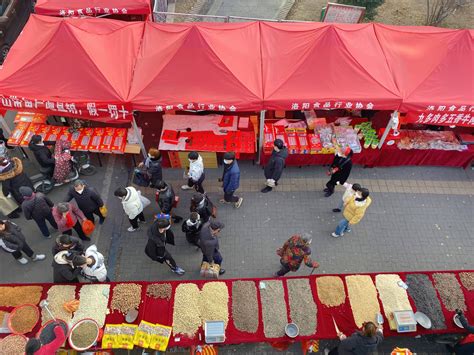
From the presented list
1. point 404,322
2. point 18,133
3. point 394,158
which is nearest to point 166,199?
point 18,133

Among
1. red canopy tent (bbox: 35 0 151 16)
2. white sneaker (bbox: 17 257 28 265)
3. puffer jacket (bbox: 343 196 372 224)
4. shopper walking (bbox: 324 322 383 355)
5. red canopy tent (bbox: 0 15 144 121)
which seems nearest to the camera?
shopper walking (bbox: 324 322 383 355)

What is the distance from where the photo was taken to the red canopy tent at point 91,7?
1063 cm

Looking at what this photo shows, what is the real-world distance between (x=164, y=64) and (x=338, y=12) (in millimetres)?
6752

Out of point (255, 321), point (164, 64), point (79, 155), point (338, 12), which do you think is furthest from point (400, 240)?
point (79, 155)

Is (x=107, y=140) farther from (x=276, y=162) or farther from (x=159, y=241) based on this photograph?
(x=276, y=162)

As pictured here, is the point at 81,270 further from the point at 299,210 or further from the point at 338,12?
the point at 338,12

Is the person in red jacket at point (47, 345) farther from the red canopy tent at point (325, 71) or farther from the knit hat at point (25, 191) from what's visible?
the red canopy tent at point (325, 71)

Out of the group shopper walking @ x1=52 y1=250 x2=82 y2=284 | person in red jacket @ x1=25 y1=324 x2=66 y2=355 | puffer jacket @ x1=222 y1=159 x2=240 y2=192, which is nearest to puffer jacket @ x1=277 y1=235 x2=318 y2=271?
puffer jacket @ x1=222 y1=159 x2=240 y2=192

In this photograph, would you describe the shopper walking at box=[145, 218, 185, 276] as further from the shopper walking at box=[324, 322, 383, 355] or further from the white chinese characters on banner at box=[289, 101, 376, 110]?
the white chinese characters on banner at box=[289, 101, 376, 110]

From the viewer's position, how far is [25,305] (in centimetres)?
591

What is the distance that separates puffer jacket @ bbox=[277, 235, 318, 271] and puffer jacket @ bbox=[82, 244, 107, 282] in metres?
3.34

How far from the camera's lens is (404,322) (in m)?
5.88

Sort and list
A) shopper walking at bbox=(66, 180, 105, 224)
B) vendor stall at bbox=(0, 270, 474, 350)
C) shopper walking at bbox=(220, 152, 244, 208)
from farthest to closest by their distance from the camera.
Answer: shopper walking at bbox=(220, 152, 244, 208) < shopper walking at bbox=(66, 180, 105, 224) < vendor stall at bbox=(0, 270, 474, 350)

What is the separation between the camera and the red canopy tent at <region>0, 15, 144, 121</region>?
8.05 m
